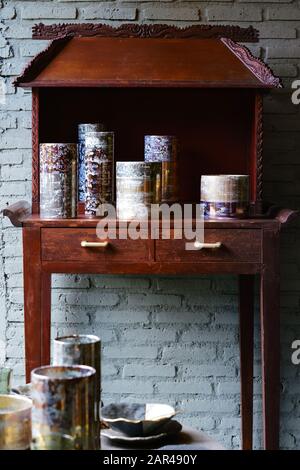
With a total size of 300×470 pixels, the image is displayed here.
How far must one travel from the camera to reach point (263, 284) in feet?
7.47

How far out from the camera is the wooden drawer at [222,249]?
7.47 feet

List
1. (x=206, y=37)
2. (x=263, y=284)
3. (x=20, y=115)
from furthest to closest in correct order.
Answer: (x=20, y=115) → (x=206, y=37) → (x=263, y=284)

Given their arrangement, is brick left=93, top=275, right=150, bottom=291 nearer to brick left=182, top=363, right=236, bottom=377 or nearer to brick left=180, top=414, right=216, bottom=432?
brick left=182, top=363, right=236, bottom=377

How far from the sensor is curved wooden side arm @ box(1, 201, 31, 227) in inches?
89.6

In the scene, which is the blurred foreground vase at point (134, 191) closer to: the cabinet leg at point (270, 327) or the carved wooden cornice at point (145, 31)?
the cabinet leg at point (270, 327)

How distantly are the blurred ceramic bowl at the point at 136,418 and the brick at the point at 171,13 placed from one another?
5.47ft

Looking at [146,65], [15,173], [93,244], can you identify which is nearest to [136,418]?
[93,244]

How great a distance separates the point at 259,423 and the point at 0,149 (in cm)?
140

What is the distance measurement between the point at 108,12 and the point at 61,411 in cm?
194

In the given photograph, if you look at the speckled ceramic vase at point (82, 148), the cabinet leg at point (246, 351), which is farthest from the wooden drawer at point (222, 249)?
the cabinet leg at point (246, 351)
